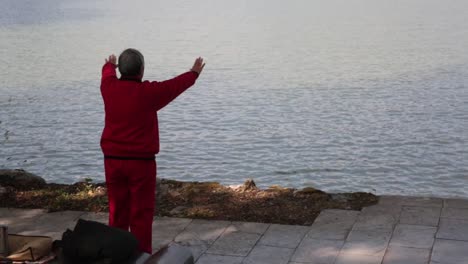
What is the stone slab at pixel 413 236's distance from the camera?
244 inches

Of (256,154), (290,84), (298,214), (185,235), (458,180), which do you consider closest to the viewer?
(185,235)

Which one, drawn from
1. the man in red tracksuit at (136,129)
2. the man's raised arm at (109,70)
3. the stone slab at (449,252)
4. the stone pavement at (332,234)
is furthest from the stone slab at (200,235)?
the stone slab at (449,252)

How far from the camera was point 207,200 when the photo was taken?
7676 mm

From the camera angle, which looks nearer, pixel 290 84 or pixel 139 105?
pixel 139 105

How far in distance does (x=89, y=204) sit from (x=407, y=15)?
26705 millimetres

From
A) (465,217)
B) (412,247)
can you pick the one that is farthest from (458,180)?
(412,247)

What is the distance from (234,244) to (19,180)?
305cm

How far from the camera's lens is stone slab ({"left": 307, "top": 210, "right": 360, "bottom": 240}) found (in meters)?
6.52

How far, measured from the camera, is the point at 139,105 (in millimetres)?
5293

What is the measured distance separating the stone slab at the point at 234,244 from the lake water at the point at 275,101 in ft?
13.6

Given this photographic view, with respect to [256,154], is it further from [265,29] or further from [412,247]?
[265,29]

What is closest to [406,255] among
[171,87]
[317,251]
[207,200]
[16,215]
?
[317,251]

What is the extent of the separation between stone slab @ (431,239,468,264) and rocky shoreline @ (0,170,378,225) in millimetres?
1187

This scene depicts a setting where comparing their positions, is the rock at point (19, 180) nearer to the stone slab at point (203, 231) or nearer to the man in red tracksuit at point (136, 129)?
the stone slab at point (203, 231)
